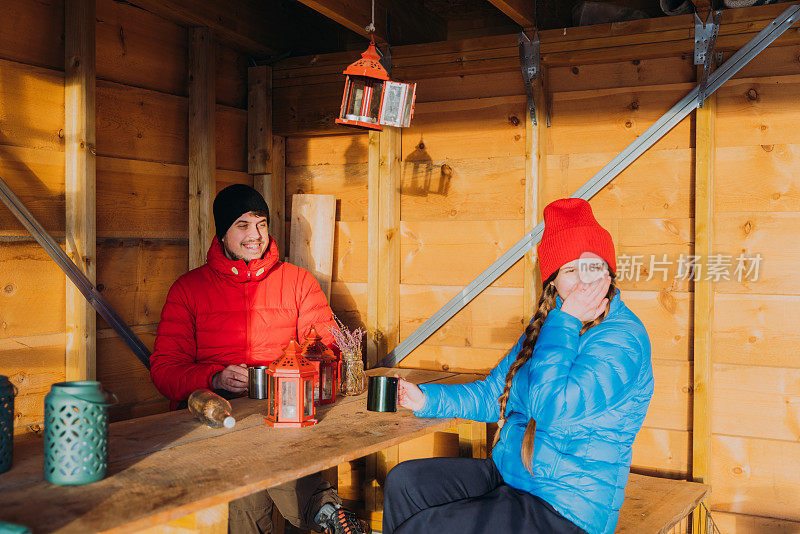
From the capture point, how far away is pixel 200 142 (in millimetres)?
3627

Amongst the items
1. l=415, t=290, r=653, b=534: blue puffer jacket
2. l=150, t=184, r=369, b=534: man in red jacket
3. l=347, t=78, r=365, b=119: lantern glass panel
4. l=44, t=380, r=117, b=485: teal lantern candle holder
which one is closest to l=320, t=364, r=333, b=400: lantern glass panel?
l=150, t=184, r=369, b=534: man in red jacket

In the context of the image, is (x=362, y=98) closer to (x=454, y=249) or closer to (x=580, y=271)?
(x=454, y=249)

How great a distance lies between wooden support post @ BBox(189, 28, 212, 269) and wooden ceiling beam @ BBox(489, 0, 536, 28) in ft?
4.77

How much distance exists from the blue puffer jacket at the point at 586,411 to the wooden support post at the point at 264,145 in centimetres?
226

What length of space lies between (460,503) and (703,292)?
1.63 meters

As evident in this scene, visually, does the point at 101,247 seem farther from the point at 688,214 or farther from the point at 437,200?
the point at 688,214

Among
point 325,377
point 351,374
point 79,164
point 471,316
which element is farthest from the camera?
point 471,316

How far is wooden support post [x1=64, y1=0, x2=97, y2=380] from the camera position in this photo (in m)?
3.00

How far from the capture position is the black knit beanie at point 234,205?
317cm

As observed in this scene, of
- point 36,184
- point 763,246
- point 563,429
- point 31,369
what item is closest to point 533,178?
point 763,246

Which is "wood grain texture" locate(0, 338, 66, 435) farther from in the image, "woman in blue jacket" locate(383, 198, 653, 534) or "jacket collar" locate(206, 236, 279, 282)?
"woman in blue jacket" locate(383, 198, 653, 534)

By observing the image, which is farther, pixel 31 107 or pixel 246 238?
pixel 246 238

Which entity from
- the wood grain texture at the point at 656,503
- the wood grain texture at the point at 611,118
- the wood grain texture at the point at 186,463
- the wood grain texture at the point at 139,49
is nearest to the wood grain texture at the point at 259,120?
the wood grain texture at the point at 139,49

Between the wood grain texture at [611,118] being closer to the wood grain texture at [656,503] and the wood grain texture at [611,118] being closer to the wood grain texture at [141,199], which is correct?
the wood grain texture at [656,503]
